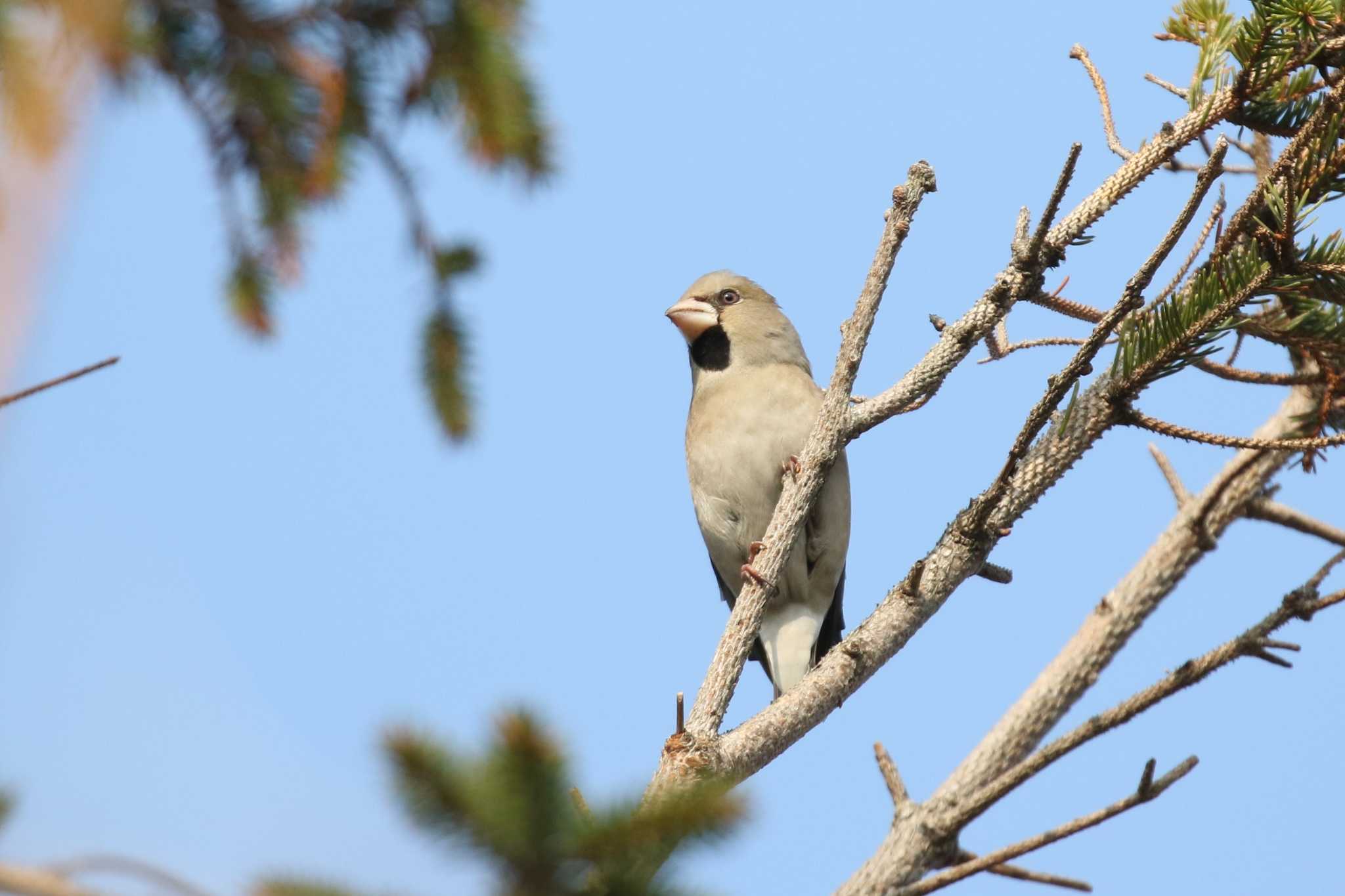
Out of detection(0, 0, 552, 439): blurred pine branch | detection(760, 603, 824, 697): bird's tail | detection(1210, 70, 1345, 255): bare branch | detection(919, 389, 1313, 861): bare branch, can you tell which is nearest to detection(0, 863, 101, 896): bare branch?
detection(0, 0, 552, 439): blurred pine branch

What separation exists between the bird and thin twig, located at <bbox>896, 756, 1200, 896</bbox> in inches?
88.4

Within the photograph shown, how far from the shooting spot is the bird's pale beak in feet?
19.9

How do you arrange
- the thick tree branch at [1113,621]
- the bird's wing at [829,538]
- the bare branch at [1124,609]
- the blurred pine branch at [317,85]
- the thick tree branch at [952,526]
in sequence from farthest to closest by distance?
the bird's wing at [829,538] < the bare branch at [1124,609] < the thick tree branch at [1113,621] < the thick tree branch at [952,526] < the blurred pine branch at [317,85]

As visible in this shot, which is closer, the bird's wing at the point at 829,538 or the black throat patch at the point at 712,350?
the bird's wing at the point at 829,538

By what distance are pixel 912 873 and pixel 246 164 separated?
231 cm

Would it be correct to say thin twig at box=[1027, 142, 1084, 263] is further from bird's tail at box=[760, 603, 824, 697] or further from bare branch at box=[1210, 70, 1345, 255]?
bird's tail at box=[760, 603, 824, 697]

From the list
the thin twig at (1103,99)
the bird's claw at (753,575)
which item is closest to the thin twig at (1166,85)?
the thin twig at (1103,99)

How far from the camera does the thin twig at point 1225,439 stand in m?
3.12

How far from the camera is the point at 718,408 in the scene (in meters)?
5.55

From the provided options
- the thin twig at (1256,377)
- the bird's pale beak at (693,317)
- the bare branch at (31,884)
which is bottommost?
the bare branch at (31,884)

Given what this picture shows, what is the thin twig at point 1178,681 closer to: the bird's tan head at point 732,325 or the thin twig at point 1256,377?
the thin twig at point 1256,377

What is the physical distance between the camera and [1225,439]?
10.6ft

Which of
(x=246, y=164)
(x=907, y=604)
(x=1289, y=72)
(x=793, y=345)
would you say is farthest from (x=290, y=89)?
(x=793, y=345)

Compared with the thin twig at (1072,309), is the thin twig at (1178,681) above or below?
below
